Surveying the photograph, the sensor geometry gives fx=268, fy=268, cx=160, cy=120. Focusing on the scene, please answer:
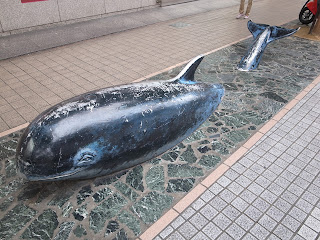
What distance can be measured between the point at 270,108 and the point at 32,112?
5172mm

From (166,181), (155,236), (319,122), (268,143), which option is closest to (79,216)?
(155,236)

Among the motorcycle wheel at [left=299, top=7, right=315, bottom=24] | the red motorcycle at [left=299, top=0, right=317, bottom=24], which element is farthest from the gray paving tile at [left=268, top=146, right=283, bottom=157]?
the motorcycle wheel at [left=299, top=7, right=315, bottom=24]

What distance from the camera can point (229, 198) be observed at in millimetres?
3879

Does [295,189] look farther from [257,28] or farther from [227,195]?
[257,28]

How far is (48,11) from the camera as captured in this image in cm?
987

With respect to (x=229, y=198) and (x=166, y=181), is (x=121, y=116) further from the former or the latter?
(x=229, y=198)

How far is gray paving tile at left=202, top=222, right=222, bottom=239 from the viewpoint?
133 inches

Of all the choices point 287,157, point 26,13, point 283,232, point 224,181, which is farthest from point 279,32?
point 26,13

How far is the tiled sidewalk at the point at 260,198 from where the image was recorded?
343cm

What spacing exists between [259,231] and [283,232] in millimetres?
304

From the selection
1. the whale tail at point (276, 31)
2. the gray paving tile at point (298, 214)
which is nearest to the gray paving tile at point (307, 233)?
the gray paving tile at point (298, 214)

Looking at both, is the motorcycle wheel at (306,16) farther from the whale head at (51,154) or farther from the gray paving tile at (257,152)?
the whale head at (51,154)

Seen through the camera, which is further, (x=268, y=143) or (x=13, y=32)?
(x=13, y=32)

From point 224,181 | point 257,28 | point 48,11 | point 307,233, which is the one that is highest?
point 48,11
